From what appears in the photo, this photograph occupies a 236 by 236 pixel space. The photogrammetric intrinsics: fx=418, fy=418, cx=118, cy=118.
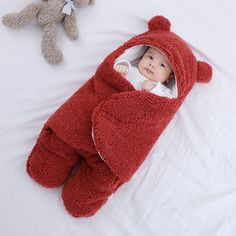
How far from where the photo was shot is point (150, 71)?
1345mm

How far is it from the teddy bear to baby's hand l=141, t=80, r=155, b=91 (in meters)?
0.29

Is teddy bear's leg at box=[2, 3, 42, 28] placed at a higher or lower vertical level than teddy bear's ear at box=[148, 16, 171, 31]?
lower

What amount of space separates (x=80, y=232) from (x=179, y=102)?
49 centimetres

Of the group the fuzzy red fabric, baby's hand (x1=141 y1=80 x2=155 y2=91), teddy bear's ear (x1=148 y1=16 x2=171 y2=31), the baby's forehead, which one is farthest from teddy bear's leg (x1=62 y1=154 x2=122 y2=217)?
teddy bear's ear (x1=148 y1=16 x2=171 y2=31)

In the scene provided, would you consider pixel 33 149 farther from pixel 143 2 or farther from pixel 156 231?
pixel 143 2

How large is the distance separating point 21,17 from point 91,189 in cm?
61

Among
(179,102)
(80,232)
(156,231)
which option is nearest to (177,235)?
(156,231)

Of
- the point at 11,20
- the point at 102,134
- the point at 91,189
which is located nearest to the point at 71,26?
the point at 11,20

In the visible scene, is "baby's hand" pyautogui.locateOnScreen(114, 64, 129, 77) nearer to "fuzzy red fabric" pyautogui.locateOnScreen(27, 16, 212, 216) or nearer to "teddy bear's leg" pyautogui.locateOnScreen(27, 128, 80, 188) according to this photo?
"fuzzy red fabric" pyautogui.locateOnScreen(27, 16, 212, 216)

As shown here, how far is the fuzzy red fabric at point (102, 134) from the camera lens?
3.89ft

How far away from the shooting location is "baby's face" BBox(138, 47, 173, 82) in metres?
1.34

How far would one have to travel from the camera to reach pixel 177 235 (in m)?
1.25

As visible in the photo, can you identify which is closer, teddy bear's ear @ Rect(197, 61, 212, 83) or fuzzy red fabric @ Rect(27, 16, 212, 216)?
fuzzy red fabric @ Rect(27, 16, 212, 216)

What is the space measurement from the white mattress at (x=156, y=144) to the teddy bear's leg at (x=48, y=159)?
4cm
